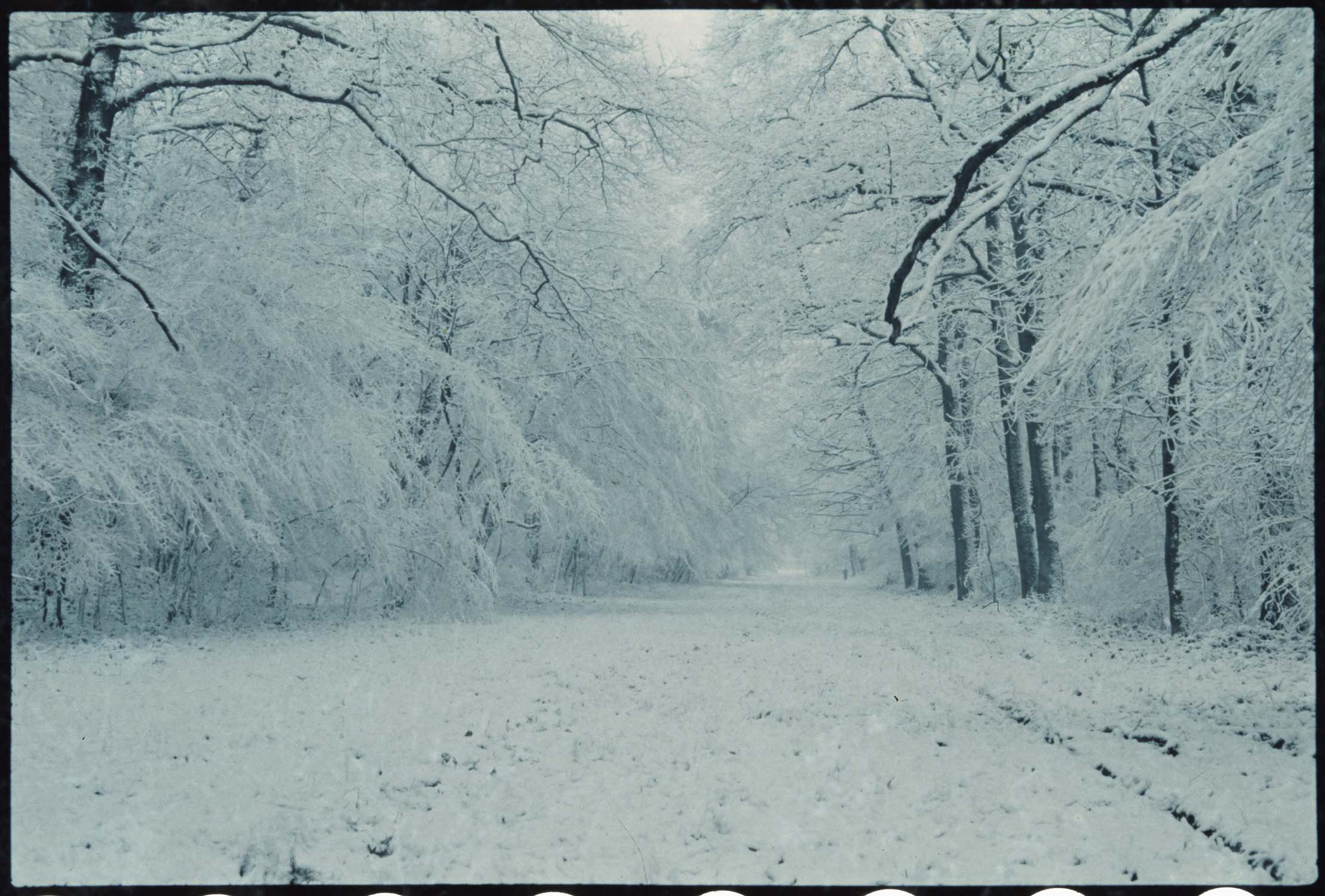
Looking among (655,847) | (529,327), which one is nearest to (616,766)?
(655,847)

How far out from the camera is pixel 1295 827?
3.61m

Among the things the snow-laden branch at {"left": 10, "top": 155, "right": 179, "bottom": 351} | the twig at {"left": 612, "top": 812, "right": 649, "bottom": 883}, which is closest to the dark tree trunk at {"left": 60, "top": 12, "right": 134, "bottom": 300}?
the snow-laden branch at {"left": 10, "top": 155, "right": 179, "bottom": 351}

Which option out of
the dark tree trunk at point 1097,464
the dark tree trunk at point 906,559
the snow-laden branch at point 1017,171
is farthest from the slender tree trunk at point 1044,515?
the dark tree trunk at point 906,559

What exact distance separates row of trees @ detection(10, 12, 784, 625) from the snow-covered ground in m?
1.43

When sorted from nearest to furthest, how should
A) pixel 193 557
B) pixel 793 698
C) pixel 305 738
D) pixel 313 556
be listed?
pixel 305 738 → pixel 793 698 → pixel 193 557 → pixel 313 556

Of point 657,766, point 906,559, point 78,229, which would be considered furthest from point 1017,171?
point 906,559

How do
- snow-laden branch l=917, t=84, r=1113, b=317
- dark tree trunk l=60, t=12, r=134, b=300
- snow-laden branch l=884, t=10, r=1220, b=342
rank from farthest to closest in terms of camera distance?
dark tree trunk l=60, t=12, r=134, b=300 < snow-laden branch l=917, t=84, r=1113, b=317 < snow-laden branch l=884, t=10, r=1220, b=342

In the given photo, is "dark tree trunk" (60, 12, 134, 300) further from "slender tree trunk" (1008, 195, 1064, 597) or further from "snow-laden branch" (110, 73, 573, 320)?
"slender tree trunk" (1008, 195, 1064, 597)

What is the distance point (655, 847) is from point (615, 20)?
18.5 ft

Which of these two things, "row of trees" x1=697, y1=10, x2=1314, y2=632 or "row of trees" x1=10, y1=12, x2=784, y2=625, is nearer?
"row of trees" x1=697, y1=10, x2=1314, y2=632

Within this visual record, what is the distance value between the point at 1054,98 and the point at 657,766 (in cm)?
370

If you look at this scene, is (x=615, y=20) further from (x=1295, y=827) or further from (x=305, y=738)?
(x=1295, y=827)

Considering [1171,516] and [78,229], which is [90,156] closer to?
[78,229]

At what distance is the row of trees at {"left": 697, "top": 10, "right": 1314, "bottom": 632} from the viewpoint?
4145 mm
